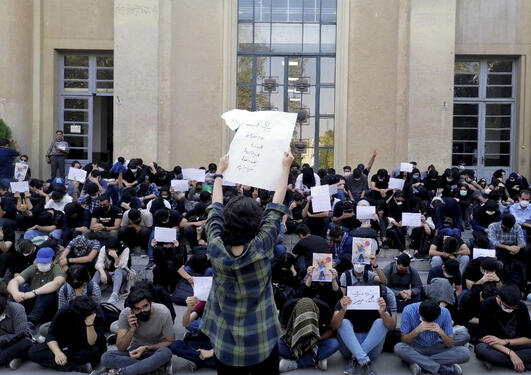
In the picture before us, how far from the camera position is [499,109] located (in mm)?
20391

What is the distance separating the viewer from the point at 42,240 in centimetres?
1098

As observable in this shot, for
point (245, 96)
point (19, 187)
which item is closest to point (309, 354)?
point (19, 187)

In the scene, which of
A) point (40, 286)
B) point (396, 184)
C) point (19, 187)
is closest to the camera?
point (40, 286)

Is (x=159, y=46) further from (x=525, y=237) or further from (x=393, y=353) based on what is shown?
(x=393, y=353)

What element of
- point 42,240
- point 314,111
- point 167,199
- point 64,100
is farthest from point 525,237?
point 64,100

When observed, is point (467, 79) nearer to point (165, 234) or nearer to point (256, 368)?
point (165, 234)

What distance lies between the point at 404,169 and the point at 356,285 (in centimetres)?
773

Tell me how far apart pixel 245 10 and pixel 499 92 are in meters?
8.22

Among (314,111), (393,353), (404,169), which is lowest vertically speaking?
(393,353)

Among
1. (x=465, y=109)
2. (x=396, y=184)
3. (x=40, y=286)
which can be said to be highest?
(x=465, y=109)

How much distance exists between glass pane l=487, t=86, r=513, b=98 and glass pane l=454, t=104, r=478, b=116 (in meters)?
0.57

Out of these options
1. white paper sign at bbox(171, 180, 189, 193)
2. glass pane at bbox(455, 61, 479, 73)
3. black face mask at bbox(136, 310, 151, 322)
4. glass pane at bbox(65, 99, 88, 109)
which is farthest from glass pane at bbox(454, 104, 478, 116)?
black face mask at bbox(136, 310, 151, 322)

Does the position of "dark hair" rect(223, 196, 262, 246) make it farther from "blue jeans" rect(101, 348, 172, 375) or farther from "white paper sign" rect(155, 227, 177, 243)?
"white paper sign" rect(155, 227, 177, 243)

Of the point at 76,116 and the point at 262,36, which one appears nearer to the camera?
the point at 262,36
